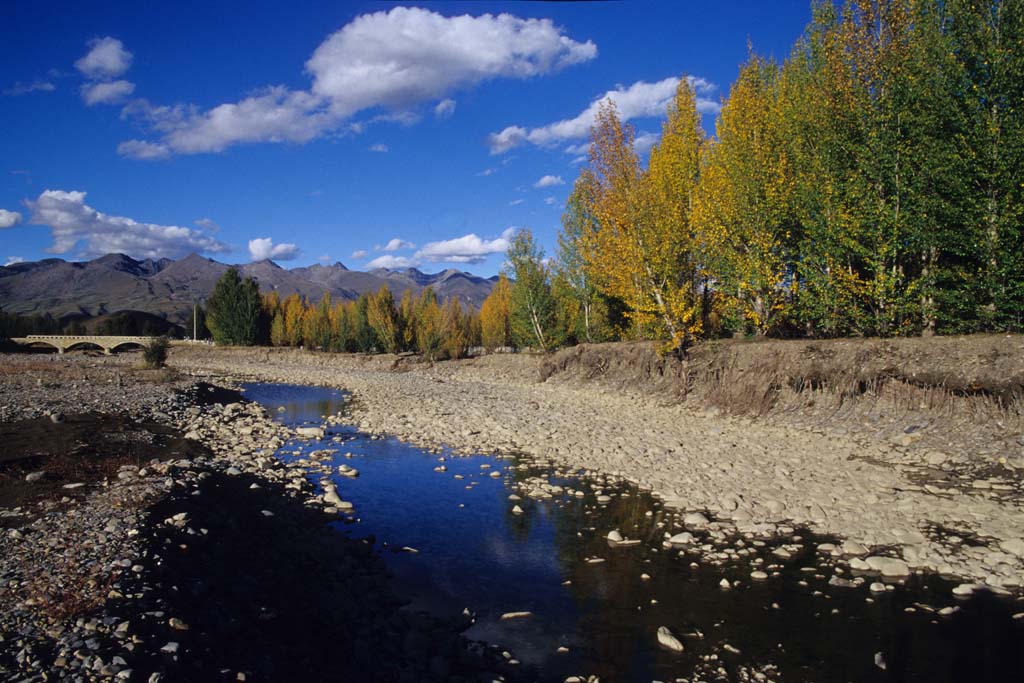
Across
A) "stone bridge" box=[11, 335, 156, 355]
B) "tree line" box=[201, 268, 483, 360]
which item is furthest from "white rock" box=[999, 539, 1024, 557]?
"stone bridge" box=[11, 335, 156, 355]

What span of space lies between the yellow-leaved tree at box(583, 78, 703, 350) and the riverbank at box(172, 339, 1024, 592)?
289 cm

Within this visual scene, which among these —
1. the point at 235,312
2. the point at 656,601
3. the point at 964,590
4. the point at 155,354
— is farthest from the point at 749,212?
the point at 235,312

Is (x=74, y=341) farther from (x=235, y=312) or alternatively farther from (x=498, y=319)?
(x=498, y=319)

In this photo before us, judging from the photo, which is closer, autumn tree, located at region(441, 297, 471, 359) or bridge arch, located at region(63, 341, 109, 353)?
autumn tree, located at region(441, 297, 471, 359)

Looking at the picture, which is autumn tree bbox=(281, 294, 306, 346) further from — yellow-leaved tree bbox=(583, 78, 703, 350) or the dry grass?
the dry grass

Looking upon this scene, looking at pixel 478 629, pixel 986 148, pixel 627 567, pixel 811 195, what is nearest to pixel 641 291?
pixel 811 195

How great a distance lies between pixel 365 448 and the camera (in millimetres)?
14734

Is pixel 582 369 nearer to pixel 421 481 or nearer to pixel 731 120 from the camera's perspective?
pixel 731 120

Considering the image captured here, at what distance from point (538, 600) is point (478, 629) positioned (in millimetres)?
876

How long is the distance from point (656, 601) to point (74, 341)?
293ft

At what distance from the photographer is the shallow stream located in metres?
5.16

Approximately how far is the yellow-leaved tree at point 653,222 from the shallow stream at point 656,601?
14516 mm

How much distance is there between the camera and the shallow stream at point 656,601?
5.16 metres

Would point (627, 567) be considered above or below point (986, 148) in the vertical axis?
below
